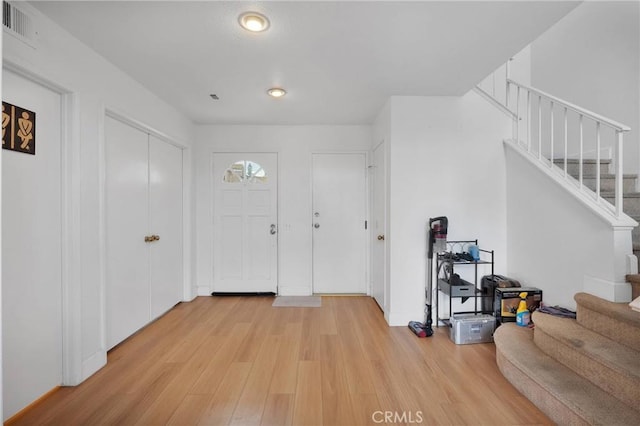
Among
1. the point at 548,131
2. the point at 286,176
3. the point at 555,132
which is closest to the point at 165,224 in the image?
the point at 286,176

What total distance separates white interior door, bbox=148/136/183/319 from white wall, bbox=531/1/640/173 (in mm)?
4474

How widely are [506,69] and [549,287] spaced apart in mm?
2405

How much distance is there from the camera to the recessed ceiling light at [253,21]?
1.73 m

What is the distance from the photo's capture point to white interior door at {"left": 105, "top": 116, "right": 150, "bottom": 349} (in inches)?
94.7

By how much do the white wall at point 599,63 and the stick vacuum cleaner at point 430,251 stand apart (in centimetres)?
232

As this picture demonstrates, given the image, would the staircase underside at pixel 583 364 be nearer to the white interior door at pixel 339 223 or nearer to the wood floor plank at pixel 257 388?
the wood floor plank at pixel 257 388

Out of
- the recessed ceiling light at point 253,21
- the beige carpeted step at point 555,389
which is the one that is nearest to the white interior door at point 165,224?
the recessed ceiling light at point 253,21

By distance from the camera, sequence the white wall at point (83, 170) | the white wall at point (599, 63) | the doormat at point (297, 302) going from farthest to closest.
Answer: the doormat at point (297, 302) → the white wall at point (599, 63) → the white wall at point (83, 170)

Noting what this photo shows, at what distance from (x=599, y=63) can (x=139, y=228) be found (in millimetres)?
5314

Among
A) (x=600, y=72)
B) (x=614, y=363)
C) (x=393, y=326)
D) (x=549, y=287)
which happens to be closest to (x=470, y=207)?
(x=549, y=287)

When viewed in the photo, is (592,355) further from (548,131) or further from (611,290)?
(548,131)

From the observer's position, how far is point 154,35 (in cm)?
194

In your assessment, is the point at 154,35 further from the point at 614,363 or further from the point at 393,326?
the point at 614,363
